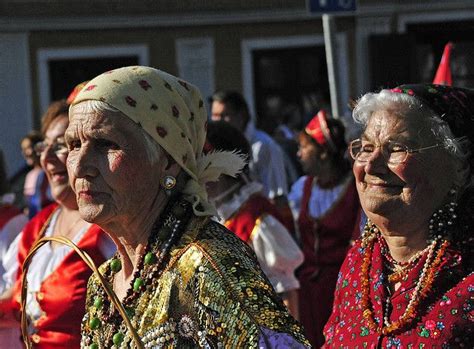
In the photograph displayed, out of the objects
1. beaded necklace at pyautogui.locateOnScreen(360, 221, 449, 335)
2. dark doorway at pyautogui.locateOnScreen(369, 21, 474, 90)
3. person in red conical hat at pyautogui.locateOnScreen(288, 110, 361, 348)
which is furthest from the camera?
dark doorway at pyautogui.locateOnScreen(369, 21, 474, 90)

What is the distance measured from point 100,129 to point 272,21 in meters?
15.5

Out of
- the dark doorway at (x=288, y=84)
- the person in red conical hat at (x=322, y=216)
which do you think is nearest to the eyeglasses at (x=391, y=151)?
the person in red conical hat at (x=322, y=216)

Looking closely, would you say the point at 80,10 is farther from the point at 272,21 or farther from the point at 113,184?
the point at 113,184

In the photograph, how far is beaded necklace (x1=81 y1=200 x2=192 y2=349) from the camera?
272cm

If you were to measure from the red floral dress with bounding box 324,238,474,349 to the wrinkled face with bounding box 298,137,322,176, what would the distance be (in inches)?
132

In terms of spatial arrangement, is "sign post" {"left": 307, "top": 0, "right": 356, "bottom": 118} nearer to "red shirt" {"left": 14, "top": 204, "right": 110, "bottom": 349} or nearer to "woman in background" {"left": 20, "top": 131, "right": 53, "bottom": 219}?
"woman in background" {"left": 20, "top": 131, "right": 53, "bottom": 219}

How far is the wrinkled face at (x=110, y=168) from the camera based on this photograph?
271 centimetres

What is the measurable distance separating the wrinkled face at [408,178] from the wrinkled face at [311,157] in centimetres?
353

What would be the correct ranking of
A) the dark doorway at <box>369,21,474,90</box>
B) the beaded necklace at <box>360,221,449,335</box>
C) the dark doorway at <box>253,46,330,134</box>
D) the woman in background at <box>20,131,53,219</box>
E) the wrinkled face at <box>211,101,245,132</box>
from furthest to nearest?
the dark doorway at <box>253,46,330,134</box>, the dark doorway at <box>369,21,474,90</box>, the woman in background at <box>20,131,53,219</box>, the wrinkled face at <box>211,101,245,132</box>, the beaded necklace at <box>360,221,449,335</box>

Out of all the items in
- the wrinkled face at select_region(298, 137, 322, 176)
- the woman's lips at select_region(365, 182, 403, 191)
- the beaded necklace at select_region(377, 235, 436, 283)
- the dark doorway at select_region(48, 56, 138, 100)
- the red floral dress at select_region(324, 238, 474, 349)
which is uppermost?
the woman's lips at select_region(365, 182, 403, 191)

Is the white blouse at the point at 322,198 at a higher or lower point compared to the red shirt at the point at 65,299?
lower

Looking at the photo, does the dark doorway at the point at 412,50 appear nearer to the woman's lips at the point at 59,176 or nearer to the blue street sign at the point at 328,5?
the blue street sign at the point at 328,5

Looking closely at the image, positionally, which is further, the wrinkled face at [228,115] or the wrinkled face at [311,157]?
the wrinkled face at [228,115]

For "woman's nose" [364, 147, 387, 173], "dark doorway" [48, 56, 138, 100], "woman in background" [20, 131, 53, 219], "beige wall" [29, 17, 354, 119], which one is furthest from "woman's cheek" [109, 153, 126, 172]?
"dark doorway" [48, 56, 138, 100]
